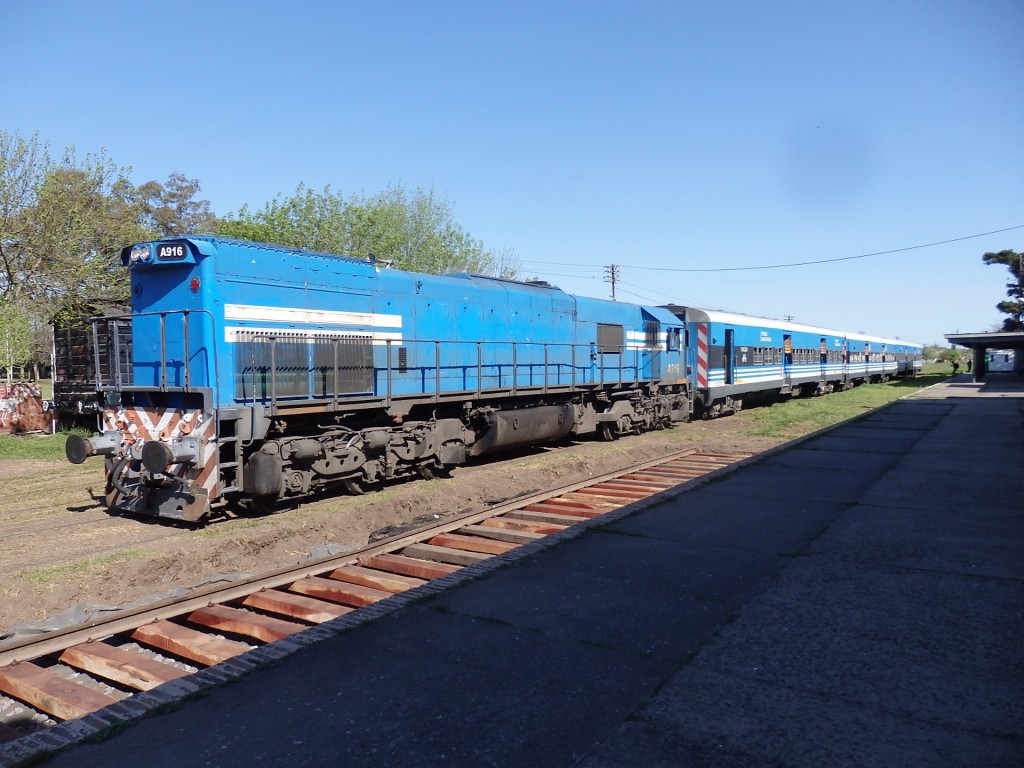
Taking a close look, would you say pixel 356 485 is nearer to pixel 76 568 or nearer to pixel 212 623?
pixel 76 568

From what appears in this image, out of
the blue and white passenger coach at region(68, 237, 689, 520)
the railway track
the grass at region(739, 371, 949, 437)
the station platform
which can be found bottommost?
the railway track

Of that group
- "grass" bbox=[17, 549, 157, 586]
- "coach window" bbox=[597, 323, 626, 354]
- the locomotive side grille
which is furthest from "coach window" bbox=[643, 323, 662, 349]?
"grass" bbox=[17, 549, 157, 586]

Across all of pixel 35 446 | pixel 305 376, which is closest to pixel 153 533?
pixel 305 376

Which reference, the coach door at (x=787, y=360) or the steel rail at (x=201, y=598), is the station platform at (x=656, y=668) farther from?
the coach door at (x=787, y=360)

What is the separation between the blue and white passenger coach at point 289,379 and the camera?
8.55 meters

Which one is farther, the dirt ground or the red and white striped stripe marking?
the red and white striped stripe marking

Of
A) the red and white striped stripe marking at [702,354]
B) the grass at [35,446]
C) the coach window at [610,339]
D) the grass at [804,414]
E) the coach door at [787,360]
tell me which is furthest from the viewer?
the coach door at [787,360]

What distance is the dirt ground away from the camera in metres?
6.54

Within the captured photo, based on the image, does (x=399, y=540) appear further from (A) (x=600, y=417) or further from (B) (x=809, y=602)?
(A) (x=600, y=417)

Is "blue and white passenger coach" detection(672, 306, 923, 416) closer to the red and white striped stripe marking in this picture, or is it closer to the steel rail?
the red and white striped stripe marking

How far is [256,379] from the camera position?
8.95 meters

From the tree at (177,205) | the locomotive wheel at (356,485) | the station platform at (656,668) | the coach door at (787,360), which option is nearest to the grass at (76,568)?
the locomotive wheel at (356,485)

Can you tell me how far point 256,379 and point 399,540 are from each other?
3.28 meters

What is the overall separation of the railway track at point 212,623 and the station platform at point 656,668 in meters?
0.69
